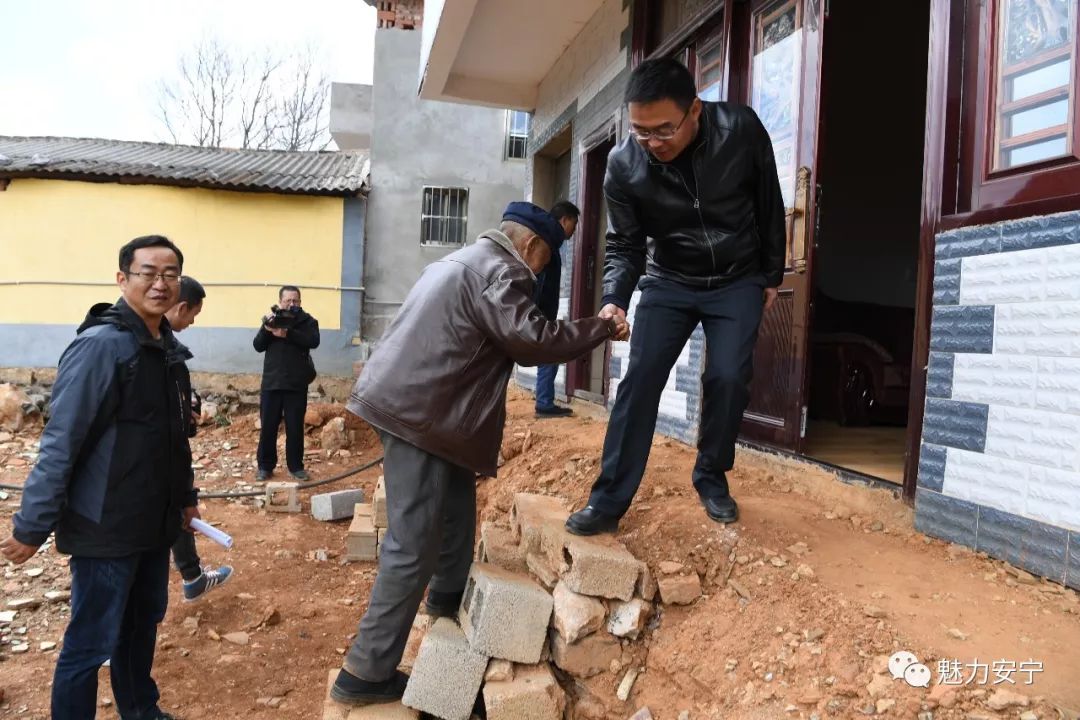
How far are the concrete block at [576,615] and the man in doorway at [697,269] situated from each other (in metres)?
0.32

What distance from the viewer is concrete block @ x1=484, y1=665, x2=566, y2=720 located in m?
2.72

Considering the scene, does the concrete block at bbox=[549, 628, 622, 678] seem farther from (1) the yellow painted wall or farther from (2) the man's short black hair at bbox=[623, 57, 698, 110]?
(1) the yellow painted wall

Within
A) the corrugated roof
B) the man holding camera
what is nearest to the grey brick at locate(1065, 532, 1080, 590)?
the man holding camera

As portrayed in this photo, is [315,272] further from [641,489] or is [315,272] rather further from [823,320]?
[641,489]

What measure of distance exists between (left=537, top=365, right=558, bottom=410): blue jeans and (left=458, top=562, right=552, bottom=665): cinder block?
13.8 feet

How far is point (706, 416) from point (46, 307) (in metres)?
13.3

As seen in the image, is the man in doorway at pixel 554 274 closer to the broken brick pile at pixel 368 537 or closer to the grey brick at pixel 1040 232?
the broken brick pile at pixel 368 537

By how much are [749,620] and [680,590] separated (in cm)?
30

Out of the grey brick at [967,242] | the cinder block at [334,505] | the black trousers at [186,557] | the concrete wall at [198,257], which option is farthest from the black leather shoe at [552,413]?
the concrete wall at [198,257]

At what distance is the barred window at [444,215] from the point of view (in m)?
15.2

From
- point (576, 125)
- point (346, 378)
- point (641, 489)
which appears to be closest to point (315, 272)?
point (346, 378)

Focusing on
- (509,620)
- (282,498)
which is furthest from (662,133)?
(282,498)

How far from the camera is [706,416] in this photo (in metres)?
3.17

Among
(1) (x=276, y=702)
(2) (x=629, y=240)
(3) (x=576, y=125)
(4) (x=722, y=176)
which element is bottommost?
(1) (x=276, y=702)
